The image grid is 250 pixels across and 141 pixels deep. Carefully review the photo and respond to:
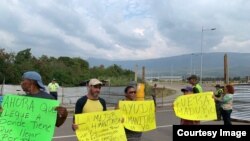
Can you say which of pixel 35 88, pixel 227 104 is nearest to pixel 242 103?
pixel 227 104

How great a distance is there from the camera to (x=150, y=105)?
735 centimetres

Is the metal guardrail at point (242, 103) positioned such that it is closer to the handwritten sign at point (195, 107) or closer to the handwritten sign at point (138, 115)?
the handwritten sign at point (195, 107)

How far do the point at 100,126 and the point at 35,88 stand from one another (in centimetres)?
123

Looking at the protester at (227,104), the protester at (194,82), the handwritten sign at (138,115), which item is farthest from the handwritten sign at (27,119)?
the protester at (227,104)

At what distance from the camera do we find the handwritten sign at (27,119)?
5.02 m

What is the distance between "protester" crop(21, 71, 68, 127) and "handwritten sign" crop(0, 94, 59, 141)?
0.06 meters

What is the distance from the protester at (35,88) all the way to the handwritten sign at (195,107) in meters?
4.14

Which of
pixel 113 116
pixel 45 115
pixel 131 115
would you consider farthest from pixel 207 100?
pixel 45 115

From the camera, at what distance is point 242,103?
56.5 feet

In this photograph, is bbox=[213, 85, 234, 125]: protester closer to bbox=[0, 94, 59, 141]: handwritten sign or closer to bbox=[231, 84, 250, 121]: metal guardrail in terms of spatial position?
bbox=[231, 84, 250, 121]: metal guardrail

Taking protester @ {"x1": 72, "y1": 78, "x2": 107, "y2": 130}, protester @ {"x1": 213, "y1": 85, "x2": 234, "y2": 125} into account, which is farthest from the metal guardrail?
protester @ {"x1": 72, "y1": 78, "x2": 107, "y2": 130}

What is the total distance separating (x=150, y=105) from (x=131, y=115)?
66cm

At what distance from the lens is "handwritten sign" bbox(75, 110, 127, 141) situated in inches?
223

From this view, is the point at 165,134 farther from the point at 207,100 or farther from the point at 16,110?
the point at 16,110
